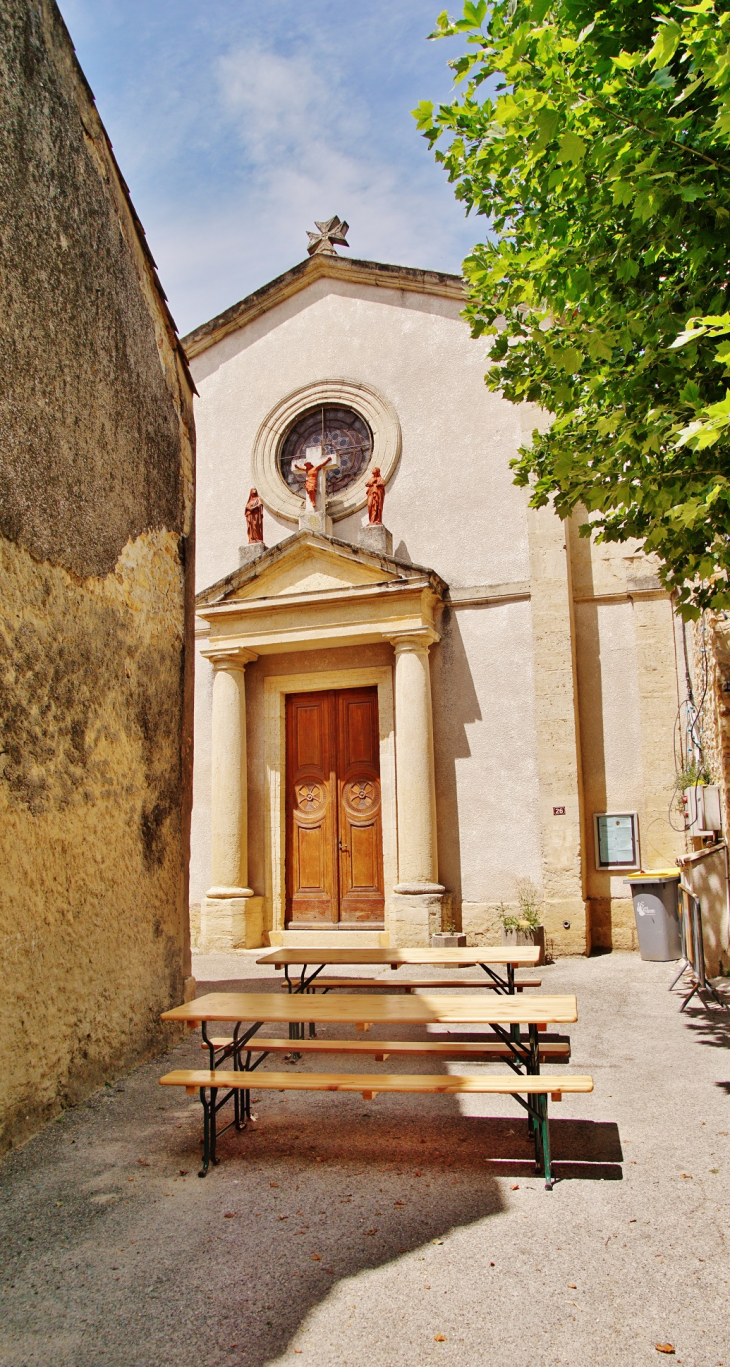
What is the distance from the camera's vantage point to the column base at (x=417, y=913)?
9.78 m

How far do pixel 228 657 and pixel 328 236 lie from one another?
6.09 m

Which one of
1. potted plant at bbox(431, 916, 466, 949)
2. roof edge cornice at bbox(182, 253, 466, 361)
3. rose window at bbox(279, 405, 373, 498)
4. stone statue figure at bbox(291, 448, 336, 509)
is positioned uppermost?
roof edge cornice at bbox(182, 253, 466, 361)

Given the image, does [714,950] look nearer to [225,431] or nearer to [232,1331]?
[232,1331]

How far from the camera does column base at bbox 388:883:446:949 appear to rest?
978 cm

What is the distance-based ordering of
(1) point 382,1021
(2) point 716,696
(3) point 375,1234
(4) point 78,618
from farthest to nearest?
1. (2) point 716,696
2. (4) point 78,618
3. (1) point 382,1021
4. (3) point 375,1234

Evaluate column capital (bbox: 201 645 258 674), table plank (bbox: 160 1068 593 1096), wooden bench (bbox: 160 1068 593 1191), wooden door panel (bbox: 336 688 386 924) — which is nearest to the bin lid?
wooden door panel (bbox: 336 688 386 924)

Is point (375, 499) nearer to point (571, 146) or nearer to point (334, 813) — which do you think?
point (334, 813)

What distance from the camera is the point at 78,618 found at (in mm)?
5305

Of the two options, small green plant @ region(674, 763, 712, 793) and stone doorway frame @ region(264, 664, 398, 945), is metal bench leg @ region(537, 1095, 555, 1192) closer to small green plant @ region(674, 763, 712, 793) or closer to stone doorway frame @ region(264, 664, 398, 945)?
small green plant @ region(674, 763, 712, 793)

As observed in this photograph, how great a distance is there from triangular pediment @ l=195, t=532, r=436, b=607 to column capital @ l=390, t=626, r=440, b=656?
0.62 metres

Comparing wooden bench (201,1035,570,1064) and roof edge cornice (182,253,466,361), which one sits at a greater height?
roof edge cornice (182,253,466,361)

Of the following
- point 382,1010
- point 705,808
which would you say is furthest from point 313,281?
point 382,1010

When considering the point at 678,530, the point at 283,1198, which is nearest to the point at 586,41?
the point at 678,530

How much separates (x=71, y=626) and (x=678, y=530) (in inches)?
135
